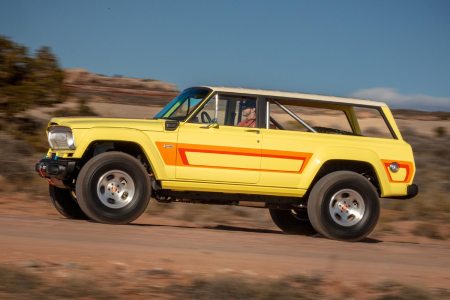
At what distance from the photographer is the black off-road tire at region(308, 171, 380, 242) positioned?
996cm

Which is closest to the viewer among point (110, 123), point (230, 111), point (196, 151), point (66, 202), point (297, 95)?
point (110, 123)

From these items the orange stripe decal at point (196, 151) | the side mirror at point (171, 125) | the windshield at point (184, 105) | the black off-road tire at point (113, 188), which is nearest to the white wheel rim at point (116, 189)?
the black off-road tire at point (113, 188)

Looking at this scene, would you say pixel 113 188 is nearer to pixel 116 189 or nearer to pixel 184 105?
pixel 116 189

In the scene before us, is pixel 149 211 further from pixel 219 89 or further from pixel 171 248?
pixel 171 248

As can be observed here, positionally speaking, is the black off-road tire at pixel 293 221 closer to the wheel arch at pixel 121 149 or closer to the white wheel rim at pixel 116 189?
the wheel arch at pixel 121 149

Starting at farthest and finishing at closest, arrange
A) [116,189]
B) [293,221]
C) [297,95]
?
[293,221], [297,95], [116,189]

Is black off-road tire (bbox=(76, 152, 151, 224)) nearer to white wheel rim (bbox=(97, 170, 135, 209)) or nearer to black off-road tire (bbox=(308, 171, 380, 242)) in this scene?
white wheel rim (bbox=(97, 170, 135, 209))

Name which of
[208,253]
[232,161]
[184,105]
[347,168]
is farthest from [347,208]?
[208,253]

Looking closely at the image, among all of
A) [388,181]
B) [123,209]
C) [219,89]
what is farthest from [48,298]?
[388,181]

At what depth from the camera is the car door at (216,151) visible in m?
9.58

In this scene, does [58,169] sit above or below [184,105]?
below

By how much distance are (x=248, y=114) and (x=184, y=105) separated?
85 cm

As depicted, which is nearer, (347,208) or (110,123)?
(110,123)

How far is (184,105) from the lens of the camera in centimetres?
1011
